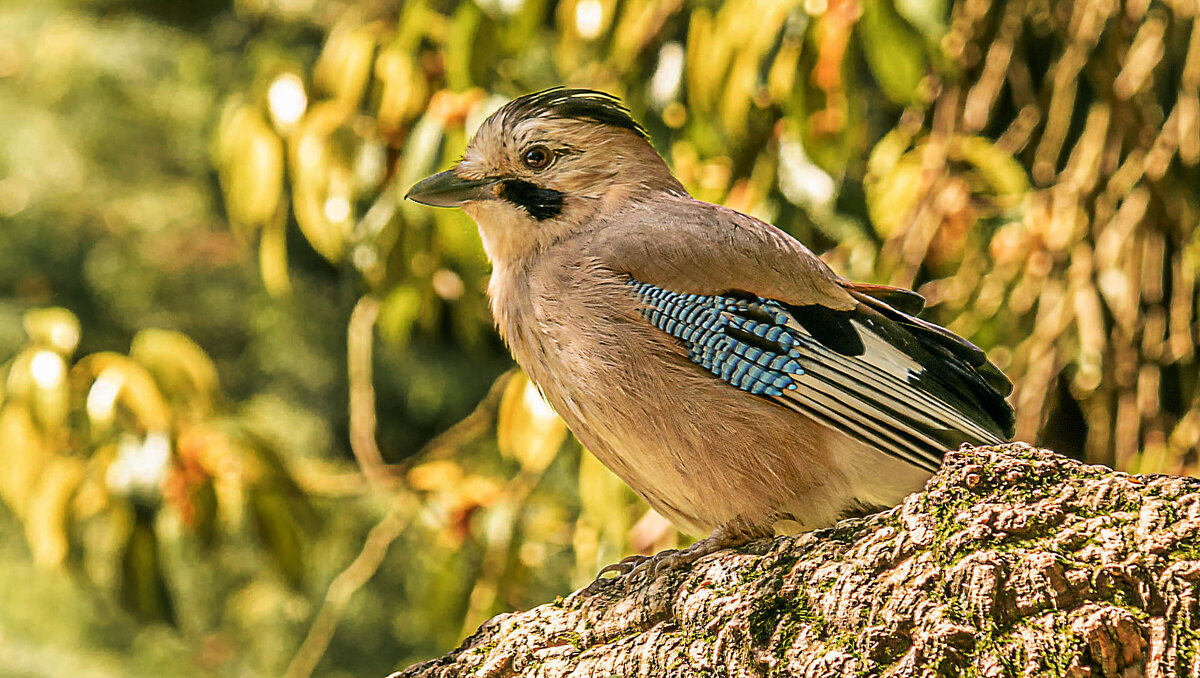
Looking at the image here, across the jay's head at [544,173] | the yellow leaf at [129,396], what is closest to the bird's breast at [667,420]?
the jay's head at [544,173]

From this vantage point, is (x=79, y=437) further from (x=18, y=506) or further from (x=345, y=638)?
(x=345, y=638)

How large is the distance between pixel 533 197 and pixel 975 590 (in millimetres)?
1344

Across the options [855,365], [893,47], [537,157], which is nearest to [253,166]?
[537,157]

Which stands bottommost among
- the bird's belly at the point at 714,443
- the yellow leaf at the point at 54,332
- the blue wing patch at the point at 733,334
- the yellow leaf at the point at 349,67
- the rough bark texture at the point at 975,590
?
the rough bark texture at the point at 975,590

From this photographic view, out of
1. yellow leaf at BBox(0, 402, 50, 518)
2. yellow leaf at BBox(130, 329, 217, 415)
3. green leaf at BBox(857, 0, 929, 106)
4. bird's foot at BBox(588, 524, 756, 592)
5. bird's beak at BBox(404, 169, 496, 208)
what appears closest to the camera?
bird's foot at BBox(588, 524, 756, 592)

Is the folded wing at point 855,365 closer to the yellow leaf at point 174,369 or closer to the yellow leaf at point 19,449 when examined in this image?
the yellow leaf at point 174,369

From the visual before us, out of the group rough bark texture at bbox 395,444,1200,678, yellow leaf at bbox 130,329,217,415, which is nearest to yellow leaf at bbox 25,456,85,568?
yellow leaf at bbox 130,329,217,415

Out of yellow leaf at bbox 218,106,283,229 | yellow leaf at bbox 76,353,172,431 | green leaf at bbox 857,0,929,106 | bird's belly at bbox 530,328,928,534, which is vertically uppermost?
yellow leaf at bbox 218,106,283,229

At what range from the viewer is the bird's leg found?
1.78 meters

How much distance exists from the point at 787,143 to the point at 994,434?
3.70 ft

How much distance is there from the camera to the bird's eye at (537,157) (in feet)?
8.23

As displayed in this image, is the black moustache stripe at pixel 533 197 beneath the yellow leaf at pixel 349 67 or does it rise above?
beneath

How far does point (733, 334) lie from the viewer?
7.06 ft

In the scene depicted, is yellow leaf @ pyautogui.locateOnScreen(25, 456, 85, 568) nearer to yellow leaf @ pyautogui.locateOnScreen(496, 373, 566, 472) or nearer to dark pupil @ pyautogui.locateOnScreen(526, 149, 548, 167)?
yellow leaf @ pyautogui.locateOnScreen(496, 373, 566, 472)
